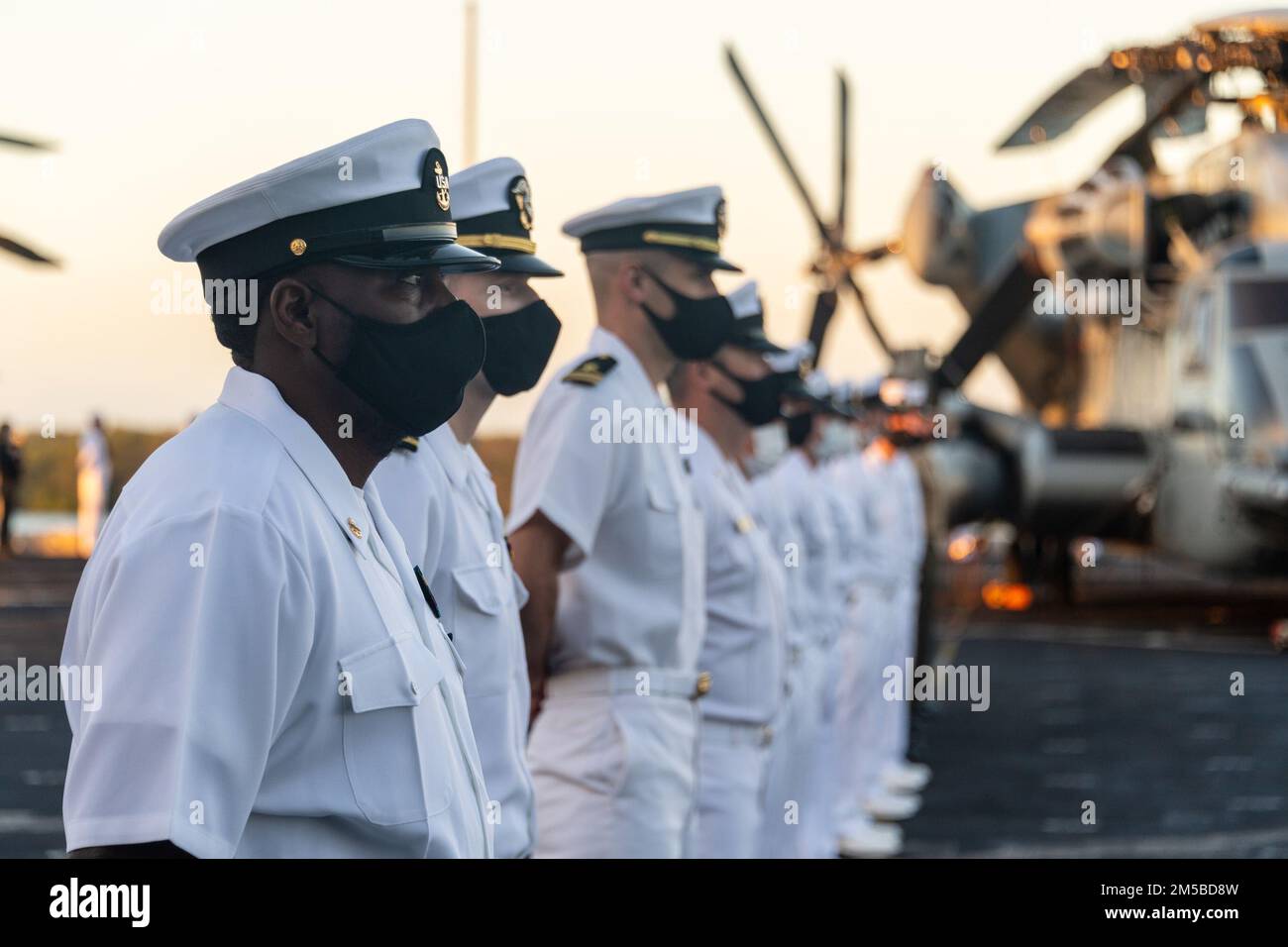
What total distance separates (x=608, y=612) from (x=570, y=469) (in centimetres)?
31

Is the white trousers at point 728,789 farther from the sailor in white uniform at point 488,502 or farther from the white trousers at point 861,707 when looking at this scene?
the white trousers at point 861,707

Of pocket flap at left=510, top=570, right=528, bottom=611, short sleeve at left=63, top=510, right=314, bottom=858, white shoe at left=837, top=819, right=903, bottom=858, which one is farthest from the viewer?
white shoe at left=837, top=819, right=903, bottom=858

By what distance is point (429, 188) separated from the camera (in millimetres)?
2289

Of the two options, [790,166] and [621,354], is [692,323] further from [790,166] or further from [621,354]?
[790,166]

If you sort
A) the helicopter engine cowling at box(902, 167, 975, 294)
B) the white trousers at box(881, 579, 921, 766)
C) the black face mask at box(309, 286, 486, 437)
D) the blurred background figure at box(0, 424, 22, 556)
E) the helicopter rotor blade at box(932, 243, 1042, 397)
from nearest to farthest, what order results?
the black face mask at box(309, 286, 486, 437), the blurred background figure at box(0, 424, 22, 556), the white trousers at box(881, 579, 921, 766), the helicopter rotor blade at box(932, 243, 1042, 397), the helicopter engine cowling at box(902, 167, 975, 294)

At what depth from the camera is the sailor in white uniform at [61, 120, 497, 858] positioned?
187 cm

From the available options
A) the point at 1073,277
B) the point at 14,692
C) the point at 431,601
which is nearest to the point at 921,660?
the point at 14,692

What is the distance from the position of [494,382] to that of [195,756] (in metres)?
1.77

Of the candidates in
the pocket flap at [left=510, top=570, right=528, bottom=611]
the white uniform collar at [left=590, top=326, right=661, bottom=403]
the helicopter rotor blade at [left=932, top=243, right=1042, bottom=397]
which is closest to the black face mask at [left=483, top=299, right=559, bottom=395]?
the pocket flap at [left=510, top=570, right=528, bottom=611]

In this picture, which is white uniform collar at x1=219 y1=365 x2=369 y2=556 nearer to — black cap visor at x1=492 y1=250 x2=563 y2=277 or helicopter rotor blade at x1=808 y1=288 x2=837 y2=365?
black cap visor at x1=492 y1=250 x2=563 y2=277

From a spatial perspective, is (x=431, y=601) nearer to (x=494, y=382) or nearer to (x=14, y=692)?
(x=494, y=382)

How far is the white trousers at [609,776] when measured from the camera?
391 cm

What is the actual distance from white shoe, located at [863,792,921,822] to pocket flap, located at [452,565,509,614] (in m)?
6.11

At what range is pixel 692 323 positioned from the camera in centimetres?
444
